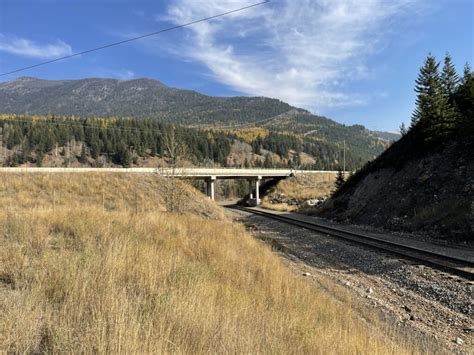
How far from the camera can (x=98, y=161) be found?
141625 millimetres

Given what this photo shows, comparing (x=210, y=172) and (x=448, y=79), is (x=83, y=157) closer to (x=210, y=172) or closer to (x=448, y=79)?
(x=210, y=172)

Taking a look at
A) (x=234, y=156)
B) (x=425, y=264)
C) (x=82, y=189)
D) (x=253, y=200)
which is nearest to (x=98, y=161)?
(x=234, y=156)

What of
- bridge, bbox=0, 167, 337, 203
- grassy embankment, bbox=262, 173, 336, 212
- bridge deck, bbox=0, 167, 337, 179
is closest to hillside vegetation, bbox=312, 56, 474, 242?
bridge deck, bbox=0, 167, 337, 179

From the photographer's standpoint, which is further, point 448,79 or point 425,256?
point 448,79

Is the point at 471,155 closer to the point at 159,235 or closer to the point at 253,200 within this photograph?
the point at 159,235

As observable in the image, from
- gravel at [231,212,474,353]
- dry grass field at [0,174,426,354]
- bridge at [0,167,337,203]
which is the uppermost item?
bridge at [0,167,337,203]

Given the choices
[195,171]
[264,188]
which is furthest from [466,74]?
[264,188]

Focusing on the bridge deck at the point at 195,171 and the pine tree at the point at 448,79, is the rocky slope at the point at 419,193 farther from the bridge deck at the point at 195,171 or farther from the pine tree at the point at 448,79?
the bridge deck at the point at 195,171

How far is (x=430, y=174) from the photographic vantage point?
73.8 feet

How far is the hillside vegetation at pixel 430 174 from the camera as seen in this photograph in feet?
60.5

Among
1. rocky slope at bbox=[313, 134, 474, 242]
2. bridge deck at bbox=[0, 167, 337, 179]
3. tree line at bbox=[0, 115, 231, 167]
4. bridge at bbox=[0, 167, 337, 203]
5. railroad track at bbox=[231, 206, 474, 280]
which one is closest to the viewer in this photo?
railroad track at bbox=[231, 206, 474, 280]

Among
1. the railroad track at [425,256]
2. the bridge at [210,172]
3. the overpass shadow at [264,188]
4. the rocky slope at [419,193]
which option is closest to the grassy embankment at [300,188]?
the overpass shadow at [264,188]

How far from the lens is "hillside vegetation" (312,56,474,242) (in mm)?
18453

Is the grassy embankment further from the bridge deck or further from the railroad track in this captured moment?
the railroad track
